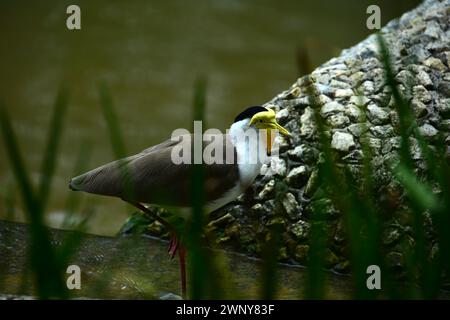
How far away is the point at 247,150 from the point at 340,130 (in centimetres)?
67

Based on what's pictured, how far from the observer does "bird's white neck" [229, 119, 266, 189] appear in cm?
327

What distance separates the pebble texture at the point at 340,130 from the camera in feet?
11.5

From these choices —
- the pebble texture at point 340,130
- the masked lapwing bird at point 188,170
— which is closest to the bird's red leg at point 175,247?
the masked lapwing bird at point 188,170

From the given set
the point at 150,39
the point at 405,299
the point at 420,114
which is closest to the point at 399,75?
the point at 420,114

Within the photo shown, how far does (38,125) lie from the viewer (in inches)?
275

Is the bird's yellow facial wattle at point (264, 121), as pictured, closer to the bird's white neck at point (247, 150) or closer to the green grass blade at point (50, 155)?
the bird's white neck at point (247, 150)

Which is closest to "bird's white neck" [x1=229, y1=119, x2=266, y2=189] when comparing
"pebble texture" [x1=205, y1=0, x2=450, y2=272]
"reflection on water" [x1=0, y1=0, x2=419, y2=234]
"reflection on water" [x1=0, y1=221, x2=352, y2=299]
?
"pebble texture" [x1=205, y1=0, x2=450, y2=272]

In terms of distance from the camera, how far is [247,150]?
3.31m

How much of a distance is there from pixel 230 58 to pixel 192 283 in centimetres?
731

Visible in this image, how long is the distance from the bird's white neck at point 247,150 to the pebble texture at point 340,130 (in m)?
0.25

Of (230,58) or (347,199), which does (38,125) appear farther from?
(347,199)

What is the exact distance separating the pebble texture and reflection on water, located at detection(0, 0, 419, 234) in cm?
267

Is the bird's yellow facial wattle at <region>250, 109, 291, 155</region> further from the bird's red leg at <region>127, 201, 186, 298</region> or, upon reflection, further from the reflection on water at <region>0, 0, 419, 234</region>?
the reflection on water at <region>0, 0, 419, 234</region>

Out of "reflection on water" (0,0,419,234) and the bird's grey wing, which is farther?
"reflection on water" (0,0,419,234)
